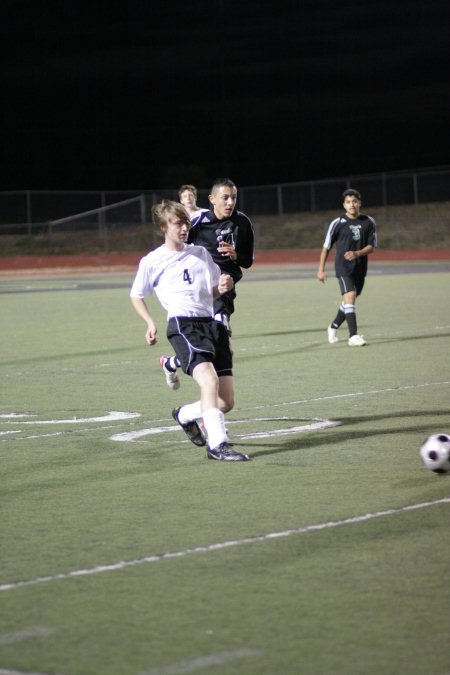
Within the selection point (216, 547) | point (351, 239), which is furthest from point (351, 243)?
point (216, 547)

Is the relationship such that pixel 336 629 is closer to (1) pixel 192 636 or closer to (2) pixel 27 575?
(1) pixel 192 636

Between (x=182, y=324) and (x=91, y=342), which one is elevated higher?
A: (x=182, y=324)

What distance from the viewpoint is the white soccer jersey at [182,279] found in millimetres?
8672

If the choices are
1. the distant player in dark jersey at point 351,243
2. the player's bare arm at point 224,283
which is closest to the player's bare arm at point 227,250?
the player's bare arm at point 224,283

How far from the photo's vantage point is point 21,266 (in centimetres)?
5225

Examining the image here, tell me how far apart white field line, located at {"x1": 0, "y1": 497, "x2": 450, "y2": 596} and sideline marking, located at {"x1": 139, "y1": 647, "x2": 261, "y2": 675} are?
1287 millimetres

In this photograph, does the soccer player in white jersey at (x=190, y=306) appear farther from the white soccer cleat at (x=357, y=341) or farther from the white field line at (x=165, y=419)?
the white soccer cleat at (x=357, y=341)

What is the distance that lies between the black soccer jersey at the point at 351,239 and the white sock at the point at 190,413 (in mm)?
8786

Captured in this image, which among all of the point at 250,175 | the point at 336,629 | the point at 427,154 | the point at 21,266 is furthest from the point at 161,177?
the point at 336,629

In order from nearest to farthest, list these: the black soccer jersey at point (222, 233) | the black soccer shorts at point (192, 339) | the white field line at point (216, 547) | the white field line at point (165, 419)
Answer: the white field line at point (216, 547), the black soccer shorts at point (192, 339), the black soccer jersey at point (222, 233), the white field line at point (165, 419)

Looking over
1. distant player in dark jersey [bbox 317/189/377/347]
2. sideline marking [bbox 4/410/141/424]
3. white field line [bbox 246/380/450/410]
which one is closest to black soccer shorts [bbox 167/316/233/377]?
sideline marking [bbox 4/410/141/424]

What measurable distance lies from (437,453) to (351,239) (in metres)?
10.1

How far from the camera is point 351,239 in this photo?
17.4 meters

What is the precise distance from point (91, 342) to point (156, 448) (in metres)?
9.00
